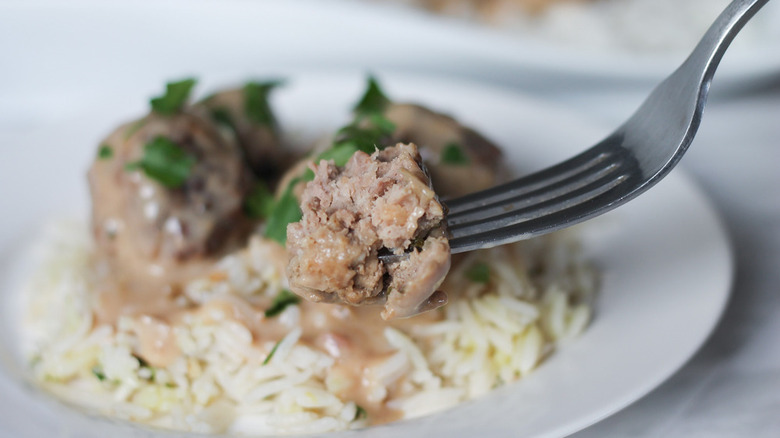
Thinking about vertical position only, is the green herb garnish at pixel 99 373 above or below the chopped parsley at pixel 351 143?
below

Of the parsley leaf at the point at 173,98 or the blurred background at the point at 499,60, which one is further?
the blurred background at the point at 499,60

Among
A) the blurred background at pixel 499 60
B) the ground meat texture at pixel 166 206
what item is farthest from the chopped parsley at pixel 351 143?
the blurred background at pixel 499 60

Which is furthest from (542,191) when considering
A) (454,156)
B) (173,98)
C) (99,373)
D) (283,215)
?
(99,373)

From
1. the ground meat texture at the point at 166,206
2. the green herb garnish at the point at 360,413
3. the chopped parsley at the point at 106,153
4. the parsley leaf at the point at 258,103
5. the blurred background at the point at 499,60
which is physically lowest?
the green herb garnish at the point at 360,413

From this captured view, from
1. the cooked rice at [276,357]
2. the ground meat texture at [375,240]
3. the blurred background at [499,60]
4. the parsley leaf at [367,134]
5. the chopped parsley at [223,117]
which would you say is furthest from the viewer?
the chopped parsley at [223,117]

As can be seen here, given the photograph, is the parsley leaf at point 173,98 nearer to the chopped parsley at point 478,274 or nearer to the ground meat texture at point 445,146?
the ground meat texture at point 445,146

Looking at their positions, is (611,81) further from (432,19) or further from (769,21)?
(769,21)

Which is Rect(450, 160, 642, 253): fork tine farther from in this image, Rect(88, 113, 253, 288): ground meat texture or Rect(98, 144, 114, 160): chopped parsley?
Rect(98, 144, 114, 160): chopped parsley
